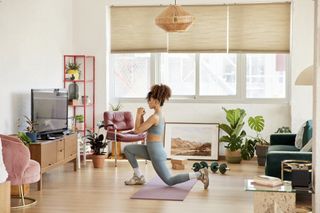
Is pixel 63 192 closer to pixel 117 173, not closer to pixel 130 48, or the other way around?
pixel 117 173

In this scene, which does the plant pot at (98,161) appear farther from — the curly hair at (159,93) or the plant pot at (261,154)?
the plant pot at (261,154)

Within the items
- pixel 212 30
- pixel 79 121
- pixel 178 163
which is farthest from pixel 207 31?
pixel 79 121

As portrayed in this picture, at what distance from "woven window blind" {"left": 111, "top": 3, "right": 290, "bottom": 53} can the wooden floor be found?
7.71 feet

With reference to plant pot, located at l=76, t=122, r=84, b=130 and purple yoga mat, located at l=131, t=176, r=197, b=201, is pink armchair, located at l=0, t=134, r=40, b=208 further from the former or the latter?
plant pot, located at l=76, t=122, r=84, b=130

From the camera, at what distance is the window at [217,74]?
10.1m

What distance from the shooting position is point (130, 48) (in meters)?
10.2

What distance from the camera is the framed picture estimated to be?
384 inches

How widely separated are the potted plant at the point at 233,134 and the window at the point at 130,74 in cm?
172

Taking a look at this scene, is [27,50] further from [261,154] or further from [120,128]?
[261,154]

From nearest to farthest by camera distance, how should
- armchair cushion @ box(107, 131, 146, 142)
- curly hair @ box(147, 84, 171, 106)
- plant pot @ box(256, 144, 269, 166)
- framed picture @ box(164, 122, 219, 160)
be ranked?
1. curly hair @ box(147, 84, 171, 106)
2. armchair cushion @ box(107, 131, 146, 142)
3. plant pot @ box(256, 144, 269, 166)
4. framed picture @ box(164, 122, 219, 160)

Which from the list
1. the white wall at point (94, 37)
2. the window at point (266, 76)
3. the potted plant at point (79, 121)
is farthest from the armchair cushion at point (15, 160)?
the window at point (266, 76)

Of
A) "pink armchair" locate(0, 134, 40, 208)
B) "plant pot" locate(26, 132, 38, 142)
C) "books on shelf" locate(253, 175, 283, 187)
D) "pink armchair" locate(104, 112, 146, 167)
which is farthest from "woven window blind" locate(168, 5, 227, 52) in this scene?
"books on shelf" locate(253, 175, 283, 187)

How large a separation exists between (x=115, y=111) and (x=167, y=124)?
97cm

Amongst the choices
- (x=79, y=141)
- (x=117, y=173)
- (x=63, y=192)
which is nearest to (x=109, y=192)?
(x=63, y=192)
